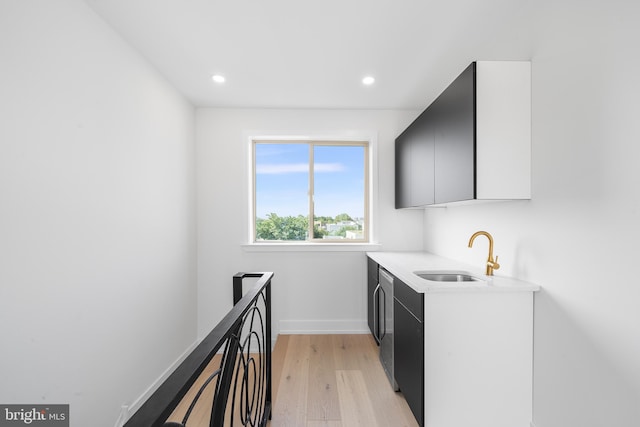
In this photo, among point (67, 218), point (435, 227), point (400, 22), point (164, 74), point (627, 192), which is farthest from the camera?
point (435, 227)

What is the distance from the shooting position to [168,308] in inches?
98.1

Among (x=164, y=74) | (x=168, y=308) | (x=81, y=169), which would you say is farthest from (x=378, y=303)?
(x=164, y=74)

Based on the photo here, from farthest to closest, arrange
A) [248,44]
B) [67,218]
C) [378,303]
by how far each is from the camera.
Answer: [378,303]
[248,44]
[67,218]

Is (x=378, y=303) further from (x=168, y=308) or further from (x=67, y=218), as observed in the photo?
(x=67, y=218)

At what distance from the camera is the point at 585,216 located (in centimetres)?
132

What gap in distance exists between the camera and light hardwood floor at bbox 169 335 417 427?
191 cm

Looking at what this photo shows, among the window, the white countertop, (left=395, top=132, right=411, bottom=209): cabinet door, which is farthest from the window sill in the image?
(left=395, top=132, right=411, bottom=209): cabinet door

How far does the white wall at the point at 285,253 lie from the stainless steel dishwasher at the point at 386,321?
0.69m

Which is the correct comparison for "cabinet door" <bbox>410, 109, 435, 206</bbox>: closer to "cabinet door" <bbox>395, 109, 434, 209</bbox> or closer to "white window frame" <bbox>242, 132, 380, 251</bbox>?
"cabinet door" <bbox>395, 109, 434, 209</bbox>

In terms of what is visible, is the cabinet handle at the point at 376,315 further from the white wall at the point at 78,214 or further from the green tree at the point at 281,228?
the white wall at the point at 78,214

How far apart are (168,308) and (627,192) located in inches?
120

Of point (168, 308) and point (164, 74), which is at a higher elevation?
point (164, 74)

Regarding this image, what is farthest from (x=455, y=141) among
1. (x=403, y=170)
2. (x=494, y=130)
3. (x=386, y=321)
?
(x=386, y=321)

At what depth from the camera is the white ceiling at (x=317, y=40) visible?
1.64 metres
